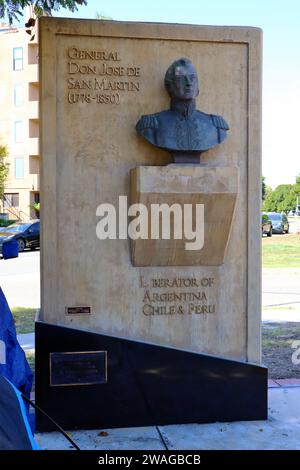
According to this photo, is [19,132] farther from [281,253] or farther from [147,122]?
[147,122]

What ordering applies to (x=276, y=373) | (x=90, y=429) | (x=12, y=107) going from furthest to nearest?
1. (x=12, y=107)
2. (x=276, y=373)
3. (x=90, y=429)

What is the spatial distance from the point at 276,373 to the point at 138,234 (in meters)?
2.56

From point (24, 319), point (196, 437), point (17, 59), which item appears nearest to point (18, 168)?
point (17, 59)

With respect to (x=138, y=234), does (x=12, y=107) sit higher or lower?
higher

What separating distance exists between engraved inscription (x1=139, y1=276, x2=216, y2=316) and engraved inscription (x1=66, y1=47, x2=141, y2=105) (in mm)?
1551

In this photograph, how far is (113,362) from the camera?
14.9 feet

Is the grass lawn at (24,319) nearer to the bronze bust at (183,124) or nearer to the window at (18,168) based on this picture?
the bronze bust at (183,124)

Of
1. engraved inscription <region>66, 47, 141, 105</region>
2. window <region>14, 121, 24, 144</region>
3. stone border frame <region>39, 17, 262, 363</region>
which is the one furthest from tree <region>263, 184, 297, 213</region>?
engraved inscription <region>66, 47, 141, 105</region>

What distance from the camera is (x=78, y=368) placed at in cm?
448

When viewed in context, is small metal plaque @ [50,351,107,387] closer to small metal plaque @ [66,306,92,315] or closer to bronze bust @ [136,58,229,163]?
small metal plaque @ [66,306,92,315]

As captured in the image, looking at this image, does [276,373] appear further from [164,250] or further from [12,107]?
[12,107]

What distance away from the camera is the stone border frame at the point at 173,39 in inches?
175

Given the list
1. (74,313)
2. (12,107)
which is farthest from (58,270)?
(12,107)

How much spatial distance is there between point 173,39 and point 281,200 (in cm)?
11325
